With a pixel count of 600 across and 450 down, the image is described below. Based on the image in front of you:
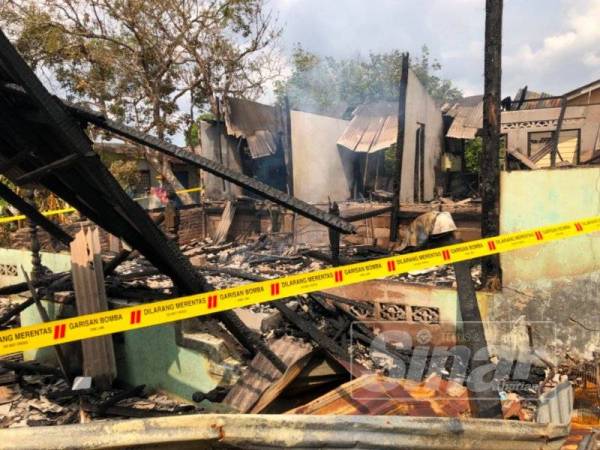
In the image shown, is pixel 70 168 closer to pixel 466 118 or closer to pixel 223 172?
pixel 223 172

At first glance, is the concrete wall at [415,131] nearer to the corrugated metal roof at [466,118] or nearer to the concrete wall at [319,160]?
the corrugated metal roof at [466,118]

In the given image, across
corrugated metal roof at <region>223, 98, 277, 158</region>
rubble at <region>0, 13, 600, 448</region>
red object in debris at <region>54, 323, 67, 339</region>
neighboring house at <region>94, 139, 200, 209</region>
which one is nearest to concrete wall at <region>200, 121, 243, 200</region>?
corrugated metal roof at <region>223, 98, 277, 158</region>

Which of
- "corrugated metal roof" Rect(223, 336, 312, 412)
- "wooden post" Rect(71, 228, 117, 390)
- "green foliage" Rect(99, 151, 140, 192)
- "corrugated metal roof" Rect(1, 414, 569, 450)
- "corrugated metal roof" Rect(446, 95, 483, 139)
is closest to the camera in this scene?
"corrugated metal roof" Rect(1, 414, 569, 450)

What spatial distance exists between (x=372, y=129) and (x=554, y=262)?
10.9m

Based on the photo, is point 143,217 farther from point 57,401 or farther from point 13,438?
point 57,401

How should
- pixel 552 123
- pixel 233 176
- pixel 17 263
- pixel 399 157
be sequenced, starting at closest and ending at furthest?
pixel 233 176 → pixel 17 263 → pixel 399 157 → pixel 552 123

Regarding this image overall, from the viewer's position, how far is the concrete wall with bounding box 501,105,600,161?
15266 millimetres

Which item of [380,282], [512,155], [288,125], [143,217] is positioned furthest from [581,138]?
[143,217]

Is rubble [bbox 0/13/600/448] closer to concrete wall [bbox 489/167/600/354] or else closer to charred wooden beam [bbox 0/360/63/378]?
charred wooden beam [bbox 0/360/63/378]

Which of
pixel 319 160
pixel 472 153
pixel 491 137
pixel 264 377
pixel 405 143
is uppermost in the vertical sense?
pixel 472 153

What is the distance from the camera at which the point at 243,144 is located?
1562cm

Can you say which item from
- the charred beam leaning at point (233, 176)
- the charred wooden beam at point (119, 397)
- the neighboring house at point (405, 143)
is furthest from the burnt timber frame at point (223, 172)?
the neighboring house at point (405, 143)

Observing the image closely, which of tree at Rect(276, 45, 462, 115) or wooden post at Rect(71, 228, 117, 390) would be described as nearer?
wooden post at Rect(71, 228, 117, 390)

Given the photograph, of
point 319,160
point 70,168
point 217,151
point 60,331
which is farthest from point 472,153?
point 60,331
